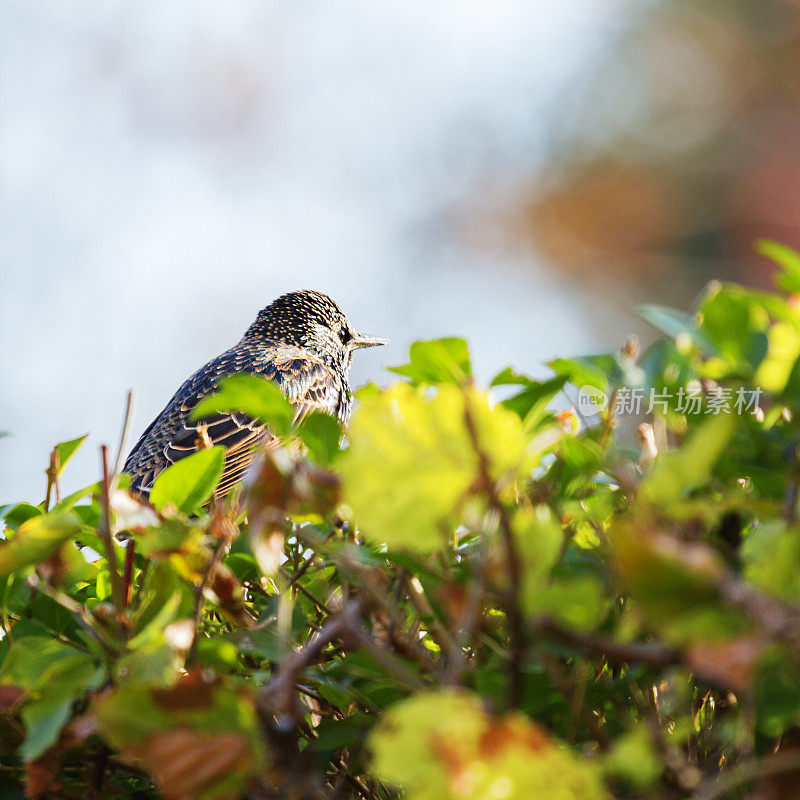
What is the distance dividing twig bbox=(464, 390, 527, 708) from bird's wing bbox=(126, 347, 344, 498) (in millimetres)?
2776

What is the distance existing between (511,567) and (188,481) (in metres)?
0.39

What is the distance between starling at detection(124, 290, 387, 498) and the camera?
11.9 ft

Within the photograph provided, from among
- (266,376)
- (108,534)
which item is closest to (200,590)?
(108,534)

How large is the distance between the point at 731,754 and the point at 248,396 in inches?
15.5

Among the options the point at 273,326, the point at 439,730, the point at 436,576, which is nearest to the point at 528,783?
the point at 439,730

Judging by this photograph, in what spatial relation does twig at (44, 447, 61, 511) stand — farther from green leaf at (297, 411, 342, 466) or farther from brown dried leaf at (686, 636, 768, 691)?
brown dried leaf at (686, 636, 768, 691)

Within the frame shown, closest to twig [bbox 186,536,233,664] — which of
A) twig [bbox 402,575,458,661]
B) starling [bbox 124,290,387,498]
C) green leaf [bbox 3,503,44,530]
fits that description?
twig [bbox 402,575,458,661]

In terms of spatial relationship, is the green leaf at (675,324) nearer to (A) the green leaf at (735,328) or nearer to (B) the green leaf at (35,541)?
(A) the green leaf at (735,328)

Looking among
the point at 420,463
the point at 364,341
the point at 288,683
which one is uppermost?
the point at 420,463

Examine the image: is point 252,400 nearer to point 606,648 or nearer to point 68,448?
point 606,648

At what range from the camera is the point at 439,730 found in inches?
12.6

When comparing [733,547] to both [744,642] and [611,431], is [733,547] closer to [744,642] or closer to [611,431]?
[611,431]

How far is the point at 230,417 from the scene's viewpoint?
3850 mm

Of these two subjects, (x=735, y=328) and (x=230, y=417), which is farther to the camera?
(x=230, y=417)
